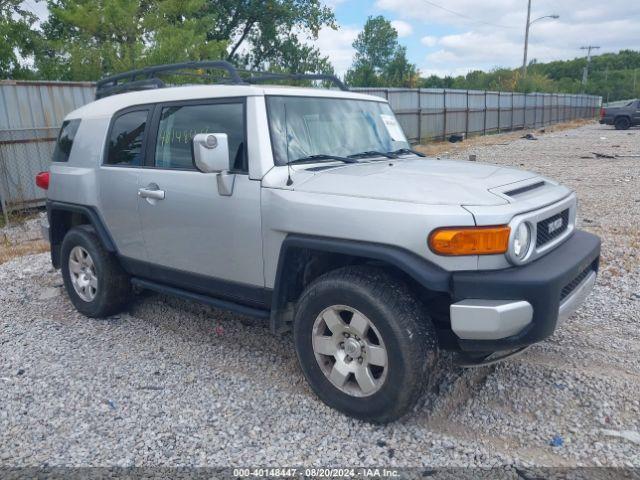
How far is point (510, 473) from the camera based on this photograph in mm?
2703

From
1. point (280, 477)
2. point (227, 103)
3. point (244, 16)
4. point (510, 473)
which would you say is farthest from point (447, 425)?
point (244, 16)

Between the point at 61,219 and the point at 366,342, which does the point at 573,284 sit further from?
the point at 61,219

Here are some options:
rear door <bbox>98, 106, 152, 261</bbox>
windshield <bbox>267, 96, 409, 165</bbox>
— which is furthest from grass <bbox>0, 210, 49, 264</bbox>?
windshield <bbox>267, 96, 409, 165</bbox>

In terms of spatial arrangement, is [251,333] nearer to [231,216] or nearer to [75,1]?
[231,216]

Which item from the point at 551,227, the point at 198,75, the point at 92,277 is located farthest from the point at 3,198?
the point at 551,227

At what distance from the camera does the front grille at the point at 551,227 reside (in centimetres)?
308

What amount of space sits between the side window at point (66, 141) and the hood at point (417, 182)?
269cm

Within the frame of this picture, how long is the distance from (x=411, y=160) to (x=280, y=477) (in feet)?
7.68

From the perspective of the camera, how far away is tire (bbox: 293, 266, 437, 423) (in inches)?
113

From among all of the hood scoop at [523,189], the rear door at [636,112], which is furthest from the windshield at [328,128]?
the rear door at [636,112]

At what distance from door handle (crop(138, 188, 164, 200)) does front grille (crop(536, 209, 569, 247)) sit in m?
2.49

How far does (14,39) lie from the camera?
13.4 meters

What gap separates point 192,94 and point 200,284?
1.34 meters

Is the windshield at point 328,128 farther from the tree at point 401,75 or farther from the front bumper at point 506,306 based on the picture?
the tree at point 401,75
